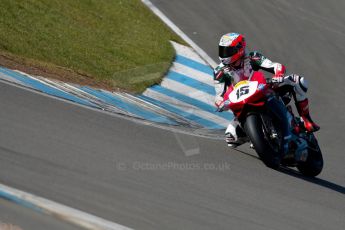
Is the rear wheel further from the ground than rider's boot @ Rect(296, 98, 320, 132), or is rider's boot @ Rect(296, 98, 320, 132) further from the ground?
rider's boot @ Rect(296, 98, 320, 132)

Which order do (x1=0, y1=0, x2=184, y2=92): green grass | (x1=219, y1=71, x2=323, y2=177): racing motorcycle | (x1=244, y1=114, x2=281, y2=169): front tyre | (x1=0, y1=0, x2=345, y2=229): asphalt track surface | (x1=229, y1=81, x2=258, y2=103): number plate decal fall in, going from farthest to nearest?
(x1=0, y1=0, x2=184, y2=92): green grass → (x1=229, y1=81, x2=258, y2=103): number plate decal → (x1=219, y1=71, x2=323, y2=177): racing motorcycle → (x1=244, y1=114, x2=281, y2=169): front tyre → (x1=0, y1=0, x2=345, y2=229): asphalt track surface

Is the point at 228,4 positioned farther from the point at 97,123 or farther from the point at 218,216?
the point at 218,216

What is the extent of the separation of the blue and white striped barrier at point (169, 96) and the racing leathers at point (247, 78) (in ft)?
5.33

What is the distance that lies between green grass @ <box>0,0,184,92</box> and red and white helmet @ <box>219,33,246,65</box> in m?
3.29

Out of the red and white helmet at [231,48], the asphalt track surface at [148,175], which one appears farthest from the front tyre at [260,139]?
the red and white helmet at [231,48]

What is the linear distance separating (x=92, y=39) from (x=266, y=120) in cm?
677

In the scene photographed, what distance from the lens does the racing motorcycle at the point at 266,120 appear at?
8.06 metres

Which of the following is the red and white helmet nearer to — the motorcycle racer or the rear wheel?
the motorcycle racer

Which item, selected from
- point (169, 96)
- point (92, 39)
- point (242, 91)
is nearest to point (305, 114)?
point (242, 91)

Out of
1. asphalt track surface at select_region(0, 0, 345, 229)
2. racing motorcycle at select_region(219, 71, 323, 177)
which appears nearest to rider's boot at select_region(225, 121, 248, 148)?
asphalt track surface at select_region(0, 0, 345, 229)

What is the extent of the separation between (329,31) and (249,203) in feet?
41.5

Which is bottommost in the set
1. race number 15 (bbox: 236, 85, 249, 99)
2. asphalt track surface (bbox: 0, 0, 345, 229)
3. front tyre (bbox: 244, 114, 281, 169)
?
asphalt track surface (bbox: 0, 0, 345, 229)

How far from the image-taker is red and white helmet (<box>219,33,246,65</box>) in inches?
349

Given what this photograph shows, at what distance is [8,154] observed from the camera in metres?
6.29
